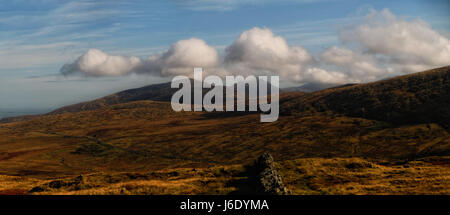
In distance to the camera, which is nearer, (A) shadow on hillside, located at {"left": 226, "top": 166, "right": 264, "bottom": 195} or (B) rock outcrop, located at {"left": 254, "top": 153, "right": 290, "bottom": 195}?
(B) rock outcrop, located at {"left": 254, "top": 153, "right": 290, "bottom": 195}

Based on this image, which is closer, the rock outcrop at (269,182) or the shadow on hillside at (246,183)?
the rock outcrop at (269,182)

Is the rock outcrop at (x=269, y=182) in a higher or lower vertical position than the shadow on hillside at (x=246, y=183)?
higher

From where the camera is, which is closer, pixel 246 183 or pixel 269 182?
pixel 269 182

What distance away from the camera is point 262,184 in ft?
135

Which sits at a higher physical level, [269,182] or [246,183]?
[269,182]

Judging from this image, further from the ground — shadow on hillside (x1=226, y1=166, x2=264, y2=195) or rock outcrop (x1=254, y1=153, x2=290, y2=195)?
rock outcrop (x1=254, y1=153, x2=290, y2=195)
